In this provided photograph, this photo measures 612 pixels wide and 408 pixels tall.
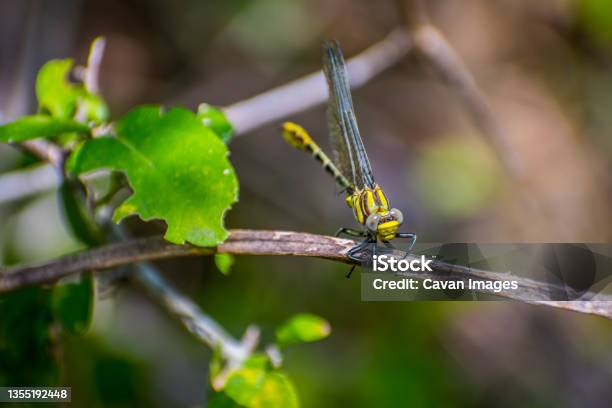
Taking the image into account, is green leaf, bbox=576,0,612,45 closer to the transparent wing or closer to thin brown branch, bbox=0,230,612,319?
the transparent wing

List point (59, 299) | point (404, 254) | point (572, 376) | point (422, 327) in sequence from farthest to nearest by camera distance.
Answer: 1. point (572, 376)
2. point (422, 327)
3. point (59, 299)
4. point (404, 254)

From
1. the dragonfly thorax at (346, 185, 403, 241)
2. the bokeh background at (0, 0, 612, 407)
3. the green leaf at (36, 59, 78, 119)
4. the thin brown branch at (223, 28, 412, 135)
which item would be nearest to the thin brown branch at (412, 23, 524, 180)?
the thin brown branch at (223, 28, 412, 135)

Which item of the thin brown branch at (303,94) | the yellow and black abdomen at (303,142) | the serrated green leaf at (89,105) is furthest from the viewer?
the thin brown branch at (303,94)

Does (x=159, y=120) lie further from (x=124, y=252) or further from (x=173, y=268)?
(x=173, y=268)

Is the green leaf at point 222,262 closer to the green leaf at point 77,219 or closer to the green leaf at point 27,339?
Answer: the green leaf at point 77,219

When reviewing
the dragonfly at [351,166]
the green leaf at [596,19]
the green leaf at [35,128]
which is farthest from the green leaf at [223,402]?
the green leaf at [596,19]

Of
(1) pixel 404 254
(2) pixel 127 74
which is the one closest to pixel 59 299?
(1) pixel 404 254
